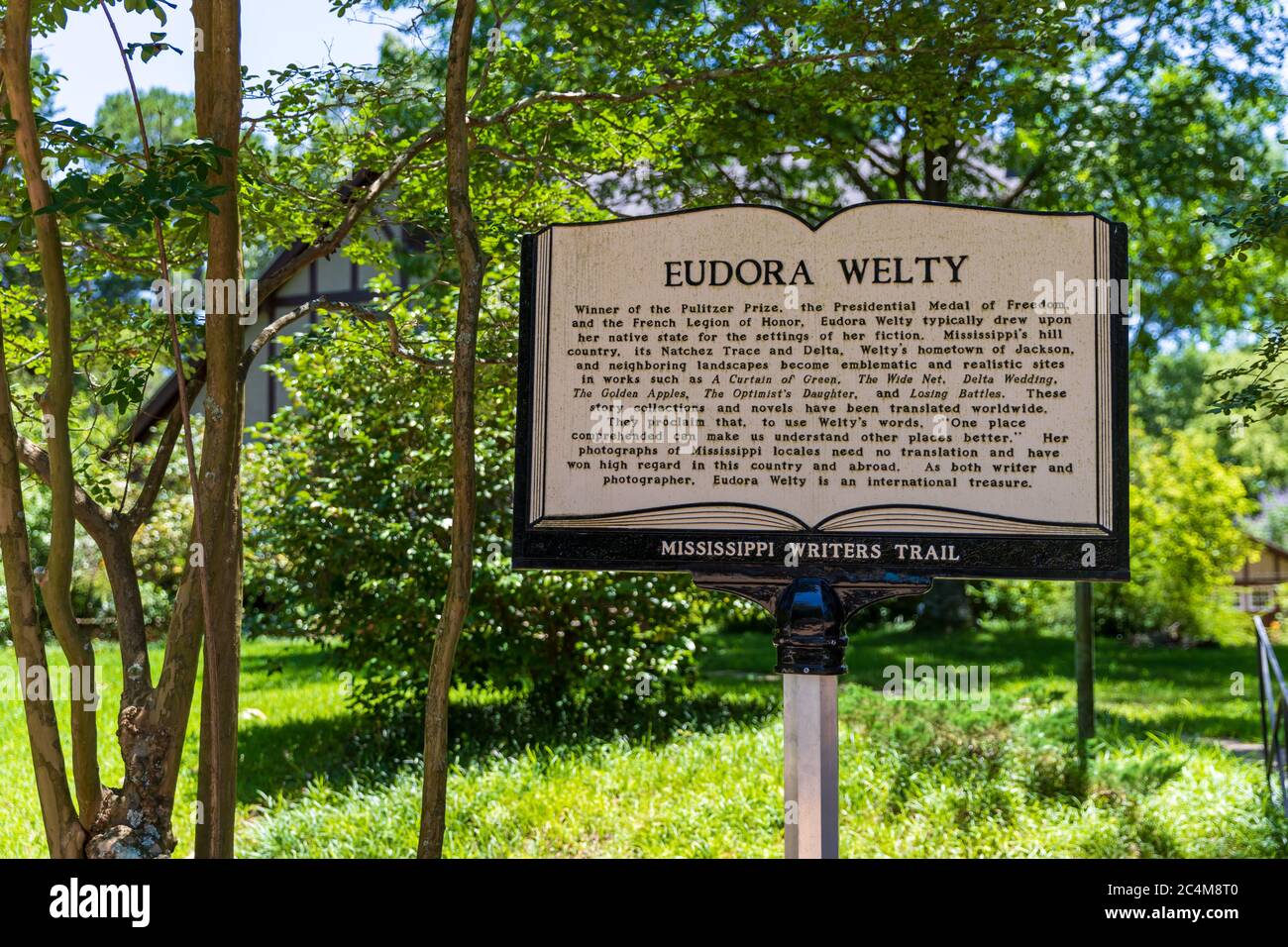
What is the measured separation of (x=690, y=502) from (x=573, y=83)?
11.0 feet

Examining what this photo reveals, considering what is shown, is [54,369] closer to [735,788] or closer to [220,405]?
[220,405]

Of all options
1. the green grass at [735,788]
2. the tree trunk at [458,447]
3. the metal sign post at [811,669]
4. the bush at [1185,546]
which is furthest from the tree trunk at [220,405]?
the bush at [1185,546]

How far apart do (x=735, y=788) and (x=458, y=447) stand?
3474 mm

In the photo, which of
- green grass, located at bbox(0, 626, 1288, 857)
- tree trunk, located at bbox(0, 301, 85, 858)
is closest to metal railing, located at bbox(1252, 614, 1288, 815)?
green grass, located at bbox(0, 626, 1288, 857)

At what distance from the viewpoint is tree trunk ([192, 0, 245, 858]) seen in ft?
14.3

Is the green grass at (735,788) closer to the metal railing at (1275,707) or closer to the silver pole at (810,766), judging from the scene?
the metal railing at (1275,707)

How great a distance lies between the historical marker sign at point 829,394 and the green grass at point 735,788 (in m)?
2.88

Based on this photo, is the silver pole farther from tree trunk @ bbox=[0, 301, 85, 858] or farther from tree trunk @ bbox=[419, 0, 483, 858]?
tree trunk @ bbox=[0, 301, 85, 858]

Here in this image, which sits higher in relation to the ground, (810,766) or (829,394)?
(829,394)

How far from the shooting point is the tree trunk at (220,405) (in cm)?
434

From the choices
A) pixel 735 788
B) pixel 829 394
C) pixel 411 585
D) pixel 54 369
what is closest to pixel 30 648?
pixel 54 369

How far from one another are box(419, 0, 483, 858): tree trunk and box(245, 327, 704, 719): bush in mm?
3523

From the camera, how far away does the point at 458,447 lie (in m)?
4.63
